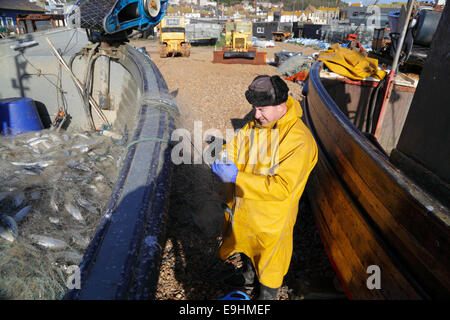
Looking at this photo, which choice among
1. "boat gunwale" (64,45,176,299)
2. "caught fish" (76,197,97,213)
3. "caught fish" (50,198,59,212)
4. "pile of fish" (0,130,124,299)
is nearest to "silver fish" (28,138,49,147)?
"pile of fish" (0,130,124,299)

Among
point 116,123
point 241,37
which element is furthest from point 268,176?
point 241,37

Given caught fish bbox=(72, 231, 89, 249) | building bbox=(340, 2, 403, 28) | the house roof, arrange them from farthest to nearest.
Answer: the house roof → building bbox=(340, 2, 403, 28) → caught fish bbox=(72, 231, 89, 249)

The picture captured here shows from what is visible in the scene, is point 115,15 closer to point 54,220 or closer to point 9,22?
point 54,220

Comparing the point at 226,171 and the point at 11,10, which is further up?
the point at 11,10

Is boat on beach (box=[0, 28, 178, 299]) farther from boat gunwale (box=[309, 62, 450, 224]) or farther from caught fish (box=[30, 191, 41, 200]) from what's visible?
boat gunwale (box=[309, 62, 450, 224])

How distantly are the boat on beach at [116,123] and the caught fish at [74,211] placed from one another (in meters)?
0.03

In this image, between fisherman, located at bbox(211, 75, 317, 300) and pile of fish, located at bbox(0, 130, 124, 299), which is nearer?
fisherman, located at bbox(211, 75, 317, 300)

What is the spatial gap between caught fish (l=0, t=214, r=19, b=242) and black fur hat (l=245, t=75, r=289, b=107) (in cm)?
337

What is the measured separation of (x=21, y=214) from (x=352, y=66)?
709 centimetres

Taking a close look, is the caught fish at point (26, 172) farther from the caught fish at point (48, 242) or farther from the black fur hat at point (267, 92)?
the black fur hat at point (267, 92)

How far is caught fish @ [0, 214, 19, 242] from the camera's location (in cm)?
336

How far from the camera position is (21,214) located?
3799 millimetres

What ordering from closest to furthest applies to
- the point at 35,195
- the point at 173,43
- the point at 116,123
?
the point at 35,195 < the point at 116,123 < the point at 173,43
